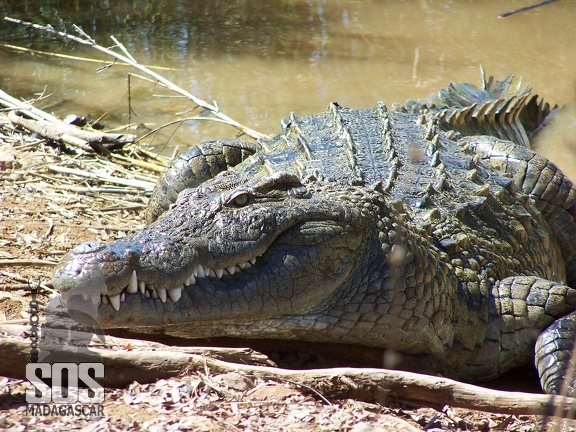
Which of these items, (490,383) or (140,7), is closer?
(490,383)

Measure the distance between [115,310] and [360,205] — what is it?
1.42 m

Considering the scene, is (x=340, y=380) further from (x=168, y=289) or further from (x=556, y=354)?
(x=556, y=354)

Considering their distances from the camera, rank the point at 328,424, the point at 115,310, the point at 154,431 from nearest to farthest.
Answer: the point at 154,431, the point at 328,424, the point at 115,310

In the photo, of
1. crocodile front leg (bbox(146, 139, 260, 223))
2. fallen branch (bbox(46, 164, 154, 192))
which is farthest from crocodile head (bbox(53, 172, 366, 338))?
fallen branch (bbox(46, 164, 154, 192))

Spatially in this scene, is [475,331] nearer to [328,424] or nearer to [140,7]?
[328,424]

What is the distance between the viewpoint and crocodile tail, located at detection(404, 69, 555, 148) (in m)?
5.91

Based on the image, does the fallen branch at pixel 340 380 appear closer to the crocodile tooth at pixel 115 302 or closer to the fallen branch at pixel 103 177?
the crocodile tooth at pixel 115 302

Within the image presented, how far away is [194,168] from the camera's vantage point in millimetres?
5262

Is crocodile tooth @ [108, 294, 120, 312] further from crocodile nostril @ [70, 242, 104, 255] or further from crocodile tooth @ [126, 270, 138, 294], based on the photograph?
crocodile nostril @ [70, 242, 104, 255]

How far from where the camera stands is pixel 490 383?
3893 millimetres

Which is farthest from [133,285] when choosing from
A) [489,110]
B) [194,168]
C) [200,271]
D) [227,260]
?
[489,110]

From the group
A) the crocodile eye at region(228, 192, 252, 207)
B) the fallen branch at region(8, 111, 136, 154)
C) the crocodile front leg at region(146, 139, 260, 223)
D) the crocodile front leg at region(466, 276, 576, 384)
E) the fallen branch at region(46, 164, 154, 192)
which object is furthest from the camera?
the fallen branch at region(8, 111, 136, 154)

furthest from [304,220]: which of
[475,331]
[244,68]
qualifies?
[244,68]

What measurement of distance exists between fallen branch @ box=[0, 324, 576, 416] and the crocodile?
0.19 metres
